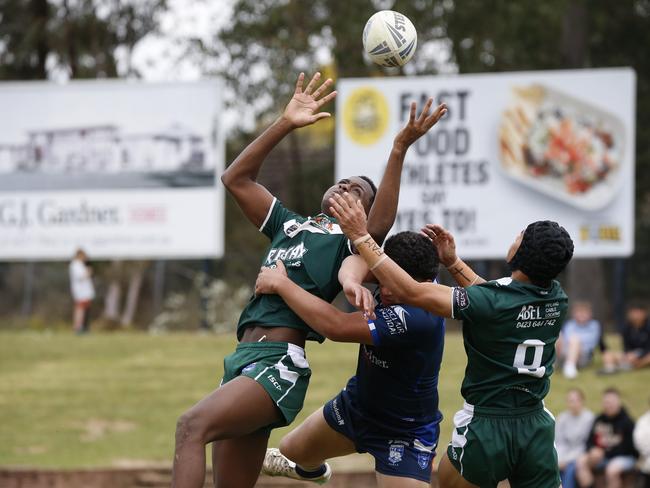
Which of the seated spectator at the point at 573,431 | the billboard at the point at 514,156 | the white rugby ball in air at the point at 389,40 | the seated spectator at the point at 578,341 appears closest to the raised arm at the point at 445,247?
the white rugby ball in air at the point at 389,40

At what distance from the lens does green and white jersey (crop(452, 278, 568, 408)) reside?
619 centimetres

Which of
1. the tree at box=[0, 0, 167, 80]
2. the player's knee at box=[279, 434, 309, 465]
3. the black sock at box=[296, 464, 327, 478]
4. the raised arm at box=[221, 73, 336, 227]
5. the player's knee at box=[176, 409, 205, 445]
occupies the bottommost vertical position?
the black sock at box=[296, 464, 327, 478]

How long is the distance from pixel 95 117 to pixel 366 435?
1751 cm

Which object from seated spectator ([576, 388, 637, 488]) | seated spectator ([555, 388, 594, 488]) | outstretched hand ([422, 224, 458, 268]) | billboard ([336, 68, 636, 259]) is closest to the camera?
outstretched hand ([422, 224, 458, 268])

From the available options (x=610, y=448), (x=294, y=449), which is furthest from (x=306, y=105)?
(x=610, y=448)

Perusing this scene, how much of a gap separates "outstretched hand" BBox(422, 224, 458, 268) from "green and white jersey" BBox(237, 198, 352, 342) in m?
0.65

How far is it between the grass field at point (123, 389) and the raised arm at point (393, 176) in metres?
6.86

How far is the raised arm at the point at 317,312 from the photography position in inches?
249

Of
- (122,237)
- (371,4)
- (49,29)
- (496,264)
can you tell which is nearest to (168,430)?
(122,237)

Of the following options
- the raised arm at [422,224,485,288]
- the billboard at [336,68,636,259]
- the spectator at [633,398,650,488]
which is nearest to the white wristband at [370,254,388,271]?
the raised arm at [422,224,485,288]

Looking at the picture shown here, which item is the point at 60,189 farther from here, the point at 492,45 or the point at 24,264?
the point at 492,45

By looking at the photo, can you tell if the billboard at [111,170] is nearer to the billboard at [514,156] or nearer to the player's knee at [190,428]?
the billboard at [514,156]

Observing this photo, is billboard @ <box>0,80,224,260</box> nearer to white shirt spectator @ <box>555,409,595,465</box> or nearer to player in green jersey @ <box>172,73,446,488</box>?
white shirt spectator @ <box>555,409,595,465</box>

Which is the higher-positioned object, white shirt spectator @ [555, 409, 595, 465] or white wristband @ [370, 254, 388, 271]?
white wristband @ [370, 254, 388, 271]
